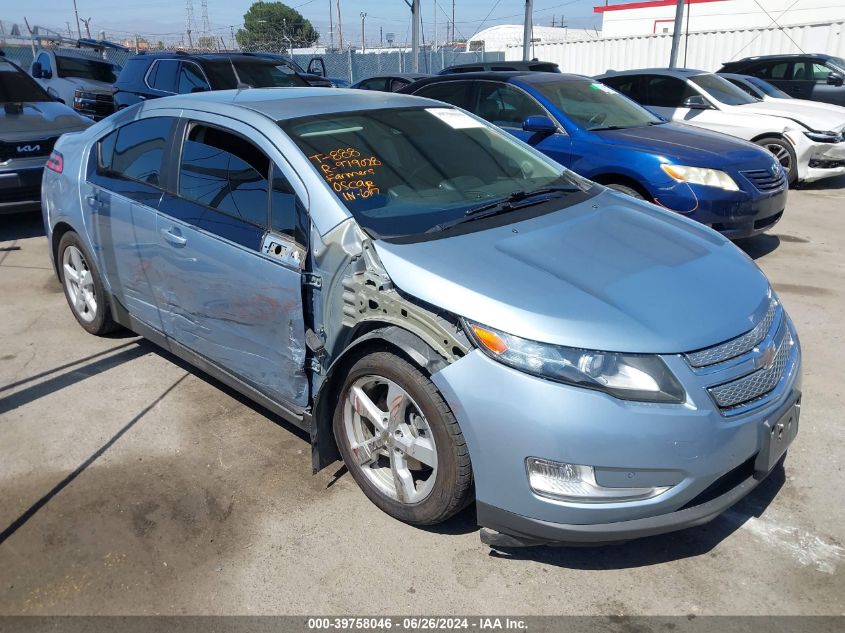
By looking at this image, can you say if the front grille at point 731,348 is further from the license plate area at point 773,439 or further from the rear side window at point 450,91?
the rear side window at point 450,91

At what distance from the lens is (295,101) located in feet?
12.1

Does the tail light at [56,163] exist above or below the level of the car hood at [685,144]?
above

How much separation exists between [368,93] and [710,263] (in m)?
2.22

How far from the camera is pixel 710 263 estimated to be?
10.0 feet

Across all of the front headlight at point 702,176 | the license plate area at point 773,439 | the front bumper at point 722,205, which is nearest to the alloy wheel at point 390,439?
the license plate area at point 773,439

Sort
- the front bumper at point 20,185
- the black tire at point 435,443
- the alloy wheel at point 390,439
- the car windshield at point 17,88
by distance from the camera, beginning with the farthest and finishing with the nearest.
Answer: the car windshield at point 17,88 < the front bumper at point 20,185 < the alloy wheel at point 390,439 < the black tire at point 435,443

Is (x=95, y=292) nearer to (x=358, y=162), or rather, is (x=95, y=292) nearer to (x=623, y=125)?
(x=358, y=162)

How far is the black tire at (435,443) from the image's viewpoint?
8.48ft


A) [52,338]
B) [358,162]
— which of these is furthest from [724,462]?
[52,338]

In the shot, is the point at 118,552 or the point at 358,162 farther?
the point at 358,162

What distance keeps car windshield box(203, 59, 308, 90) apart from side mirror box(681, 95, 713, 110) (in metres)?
5.46

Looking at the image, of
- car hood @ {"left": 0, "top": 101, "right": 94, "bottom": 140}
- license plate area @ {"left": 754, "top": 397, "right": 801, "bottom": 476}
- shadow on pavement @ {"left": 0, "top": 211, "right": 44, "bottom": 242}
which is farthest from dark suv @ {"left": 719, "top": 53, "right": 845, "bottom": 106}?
license plate area @ {"left": 754, "top": 397, "right": 801, "bottom": 476}

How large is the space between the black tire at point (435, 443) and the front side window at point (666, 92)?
8364mm

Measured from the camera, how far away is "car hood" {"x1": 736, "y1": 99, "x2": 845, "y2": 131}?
9508mm
